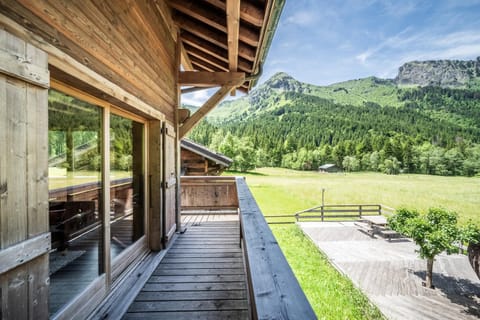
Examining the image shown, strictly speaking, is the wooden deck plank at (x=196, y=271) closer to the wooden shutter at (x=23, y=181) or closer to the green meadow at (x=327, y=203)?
the wooden shutter at (x=23, y=181)

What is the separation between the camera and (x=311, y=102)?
4424 inches

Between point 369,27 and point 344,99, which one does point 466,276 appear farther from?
point 369,27

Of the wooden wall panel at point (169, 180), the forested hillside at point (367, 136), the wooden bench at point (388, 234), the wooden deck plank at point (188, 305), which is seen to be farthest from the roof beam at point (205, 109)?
the forested hillside at point (367, 136)

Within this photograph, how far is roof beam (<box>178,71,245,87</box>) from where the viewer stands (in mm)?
4113

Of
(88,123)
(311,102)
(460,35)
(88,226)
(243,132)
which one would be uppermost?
(460,35)

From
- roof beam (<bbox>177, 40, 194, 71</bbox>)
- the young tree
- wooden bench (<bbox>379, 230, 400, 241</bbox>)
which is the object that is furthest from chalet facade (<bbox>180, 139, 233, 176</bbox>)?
wooden bench (<bbox>379, 230, 400, 241</bbox>)

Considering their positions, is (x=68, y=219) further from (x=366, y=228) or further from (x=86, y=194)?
(x=366, y=228)

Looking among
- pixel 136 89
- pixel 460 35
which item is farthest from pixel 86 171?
pixel 460 35

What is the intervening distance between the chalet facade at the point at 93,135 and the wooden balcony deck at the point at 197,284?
26cm

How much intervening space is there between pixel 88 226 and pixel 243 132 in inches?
2980

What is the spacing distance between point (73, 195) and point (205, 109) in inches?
104

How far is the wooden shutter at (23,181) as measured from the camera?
1054 millimetres

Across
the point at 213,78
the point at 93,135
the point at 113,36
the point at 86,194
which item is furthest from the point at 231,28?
the point at 86,194

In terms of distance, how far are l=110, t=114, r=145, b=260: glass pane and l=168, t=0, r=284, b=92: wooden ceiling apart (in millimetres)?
1646
